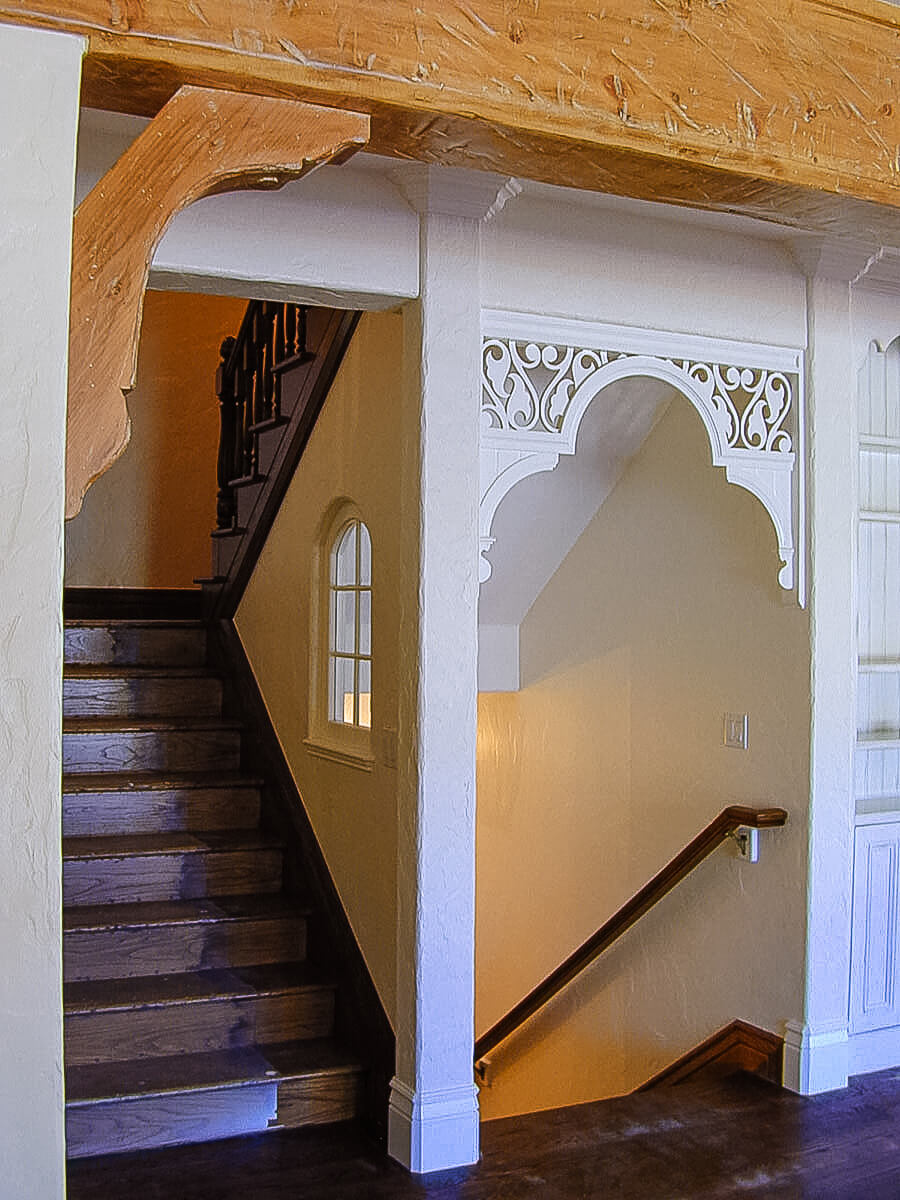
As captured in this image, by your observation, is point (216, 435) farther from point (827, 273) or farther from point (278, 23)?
point (278, 23)

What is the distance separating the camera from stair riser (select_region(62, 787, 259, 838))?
15.0 feet

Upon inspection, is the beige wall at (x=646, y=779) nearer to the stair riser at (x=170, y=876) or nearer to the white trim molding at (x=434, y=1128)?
the white trim molding at (x=434, y=1128)

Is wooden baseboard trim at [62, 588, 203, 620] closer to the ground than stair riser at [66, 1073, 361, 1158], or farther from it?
farther from it

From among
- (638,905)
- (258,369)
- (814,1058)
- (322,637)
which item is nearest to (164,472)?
(258,369)

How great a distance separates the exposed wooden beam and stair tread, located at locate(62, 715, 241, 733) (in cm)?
313

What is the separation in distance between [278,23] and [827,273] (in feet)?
8.30

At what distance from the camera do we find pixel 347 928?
411 cm

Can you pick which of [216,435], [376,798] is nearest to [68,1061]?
[376,798]

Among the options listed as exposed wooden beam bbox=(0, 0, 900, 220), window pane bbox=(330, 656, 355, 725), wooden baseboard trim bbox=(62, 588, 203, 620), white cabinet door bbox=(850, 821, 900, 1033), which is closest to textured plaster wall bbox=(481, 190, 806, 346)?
exposed wooden beam bbox=(0, 0, 900, 220)

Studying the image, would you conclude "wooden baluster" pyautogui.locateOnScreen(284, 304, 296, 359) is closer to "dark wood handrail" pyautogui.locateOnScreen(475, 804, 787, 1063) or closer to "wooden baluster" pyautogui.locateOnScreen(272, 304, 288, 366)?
"wooden baluster" pyautogui.locateOnScreen(272, 304, 288, 366)

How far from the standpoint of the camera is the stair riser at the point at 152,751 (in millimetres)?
4844

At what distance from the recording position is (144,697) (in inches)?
206

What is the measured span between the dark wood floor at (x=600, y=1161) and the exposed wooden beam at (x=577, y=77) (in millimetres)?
2537

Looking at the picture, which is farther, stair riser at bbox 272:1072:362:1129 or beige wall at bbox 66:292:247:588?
beige wall at bbox 66:292:247:588
